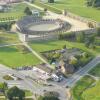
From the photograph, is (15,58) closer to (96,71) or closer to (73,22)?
(96,71)

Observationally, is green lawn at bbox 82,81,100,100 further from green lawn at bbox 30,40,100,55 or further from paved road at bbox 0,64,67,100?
green lawn at bbox 30,40,100,55

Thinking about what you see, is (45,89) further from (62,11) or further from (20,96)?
(62,11)

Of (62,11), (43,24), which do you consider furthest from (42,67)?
(62,11)

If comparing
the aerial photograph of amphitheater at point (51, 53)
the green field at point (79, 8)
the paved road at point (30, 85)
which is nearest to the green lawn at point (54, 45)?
the aerial photograph of amphitheater at point (51, 53)

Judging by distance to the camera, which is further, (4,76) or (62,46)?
(62,46)

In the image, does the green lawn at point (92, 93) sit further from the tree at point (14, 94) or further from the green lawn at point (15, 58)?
the green lawn at point (15, 58)
